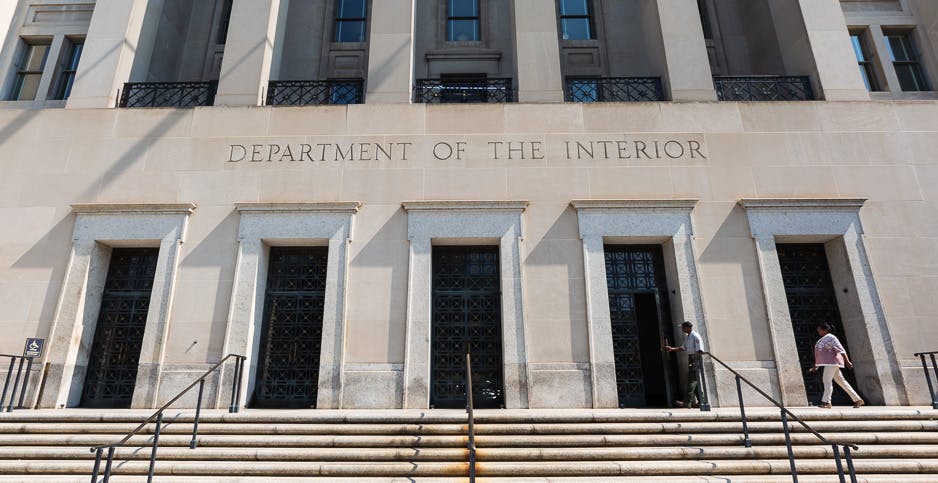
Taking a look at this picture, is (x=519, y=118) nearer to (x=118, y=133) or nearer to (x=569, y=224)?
(x=569, y=224)

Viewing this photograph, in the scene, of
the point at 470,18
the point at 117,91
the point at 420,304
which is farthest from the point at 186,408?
the point at 470,18

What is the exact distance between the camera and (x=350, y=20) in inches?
650

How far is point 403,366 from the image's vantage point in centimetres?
1002

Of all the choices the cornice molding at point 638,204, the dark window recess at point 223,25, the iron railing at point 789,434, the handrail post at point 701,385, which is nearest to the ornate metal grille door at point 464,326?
the cornice molding at point 638,204

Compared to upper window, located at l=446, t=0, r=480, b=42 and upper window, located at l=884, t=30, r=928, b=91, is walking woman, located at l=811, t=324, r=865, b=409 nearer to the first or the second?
upper window, located at l=884, t=30, r=928, b=91

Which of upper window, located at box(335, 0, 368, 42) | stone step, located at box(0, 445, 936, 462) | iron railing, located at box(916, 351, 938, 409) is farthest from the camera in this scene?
upper window, located at box(335, 0, 368, 42)

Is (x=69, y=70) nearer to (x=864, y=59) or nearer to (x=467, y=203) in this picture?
(x=467, y=203)

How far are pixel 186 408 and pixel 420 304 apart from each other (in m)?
4.88

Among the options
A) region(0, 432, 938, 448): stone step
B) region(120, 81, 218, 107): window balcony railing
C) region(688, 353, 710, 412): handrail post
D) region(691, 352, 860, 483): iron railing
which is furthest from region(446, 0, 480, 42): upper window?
region(0, 432, 938, 448): stone step

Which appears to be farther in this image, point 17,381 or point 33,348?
→ point 33,348

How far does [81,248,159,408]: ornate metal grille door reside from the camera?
10648mm

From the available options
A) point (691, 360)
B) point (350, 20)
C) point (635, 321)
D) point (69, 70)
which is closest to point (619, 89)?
point (635, 321)

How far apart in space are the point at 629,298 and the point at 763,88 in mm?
6482

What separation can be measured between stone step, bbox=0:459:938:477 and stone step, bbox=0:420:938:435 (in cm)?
76
